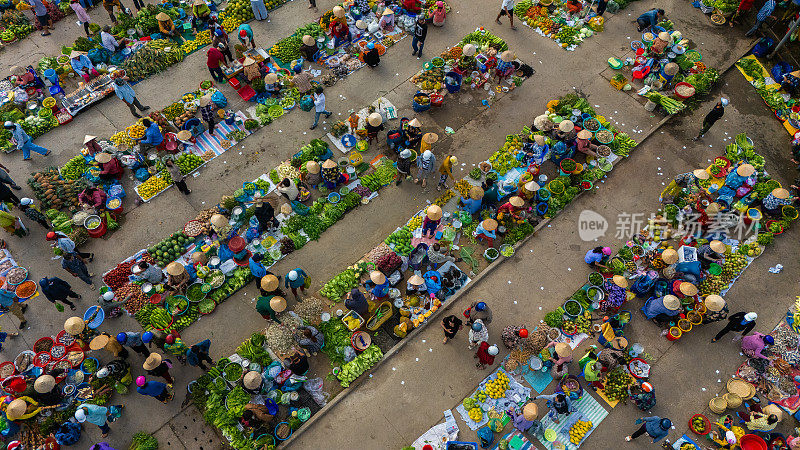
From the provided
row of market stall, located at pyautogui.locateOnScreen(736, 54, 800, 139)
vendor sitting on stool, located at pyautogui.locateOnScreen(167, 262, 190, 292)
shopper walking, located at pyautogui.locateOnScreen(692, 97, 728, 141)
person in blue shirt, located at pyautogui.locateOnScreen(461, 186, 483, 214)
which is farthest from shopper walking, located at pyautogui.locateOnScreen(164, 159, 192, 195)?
row of market stall, located at pyautogui.locateOnScreen(736, 54, 800, 139)

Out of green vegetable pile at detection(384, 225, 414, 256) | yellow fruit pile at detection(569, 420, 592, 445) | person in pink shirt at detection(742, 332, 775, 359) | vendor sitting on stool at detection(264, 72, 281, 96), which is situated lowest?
yellow fruit pile at detection(569, 420, 592, 445)

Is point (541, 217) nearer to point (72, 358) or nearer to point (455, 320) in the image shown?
point (455, 320)

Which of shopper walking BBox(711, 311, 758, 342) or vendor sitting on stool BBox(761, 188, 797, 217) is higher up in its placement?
vendor sitting on stool BBox(761, 188, 797, 217)

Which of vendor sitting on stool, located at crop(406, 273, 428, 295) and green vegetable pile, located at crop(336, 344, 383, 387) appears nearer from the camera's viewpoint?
green vegetable pile, located at crop(336, 344, 383, 387)

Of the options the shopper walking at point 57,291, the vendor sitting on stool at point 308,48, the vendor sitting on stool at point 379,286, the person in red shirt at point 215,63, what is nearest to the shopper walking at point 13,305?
the shopper walking at point 57,291

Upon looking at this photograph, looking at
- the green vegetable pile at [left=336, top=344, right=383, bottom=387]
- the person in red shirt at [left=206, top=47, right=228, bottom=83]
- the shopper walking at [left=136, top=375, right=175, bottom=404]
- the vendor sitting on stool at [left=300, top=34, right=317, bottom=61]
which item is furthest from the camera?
the vendor sitting on stool at [left=300, top=34, right=317, bottom=61]

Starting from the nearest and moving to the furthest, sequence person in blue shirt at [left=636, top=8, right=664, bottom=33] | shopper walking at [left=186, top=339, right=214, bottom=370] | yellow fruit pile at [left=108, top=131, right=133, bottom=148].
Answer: shopper walking at [left=186, top=339, right=214, bottom=370] < yellow fruit pile at [left=108, top=131, right=133, bottom=148] < person in blue shirt at [left=636, top=8, right=664, bottom=33]

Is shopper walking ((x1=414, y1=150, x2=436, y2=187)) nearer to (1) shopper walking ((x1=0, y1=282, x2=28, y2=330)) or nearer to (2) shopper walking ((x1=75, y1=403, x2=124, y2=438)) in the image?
(2) shopper walking ((x1=75, y1=403, x2=124, y2=438))

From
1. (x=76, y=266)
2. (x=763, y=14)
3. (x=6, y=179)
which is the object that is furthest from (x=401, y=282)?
(x=763, y=14)
